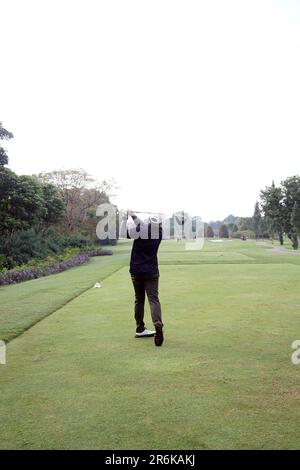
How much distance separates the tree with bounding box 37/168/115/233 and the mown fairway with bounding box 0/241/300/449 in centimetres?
4941

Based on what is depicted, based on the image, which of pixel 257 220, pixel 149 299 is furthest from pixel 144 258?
pixel 257 220

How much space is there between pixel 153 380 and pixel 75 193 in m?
55.4

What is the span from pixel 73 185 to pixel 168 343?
5417cm

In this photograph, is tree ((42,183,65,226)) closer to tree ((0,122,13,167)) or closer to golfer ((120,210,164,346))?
tree ((0,122,13,167))

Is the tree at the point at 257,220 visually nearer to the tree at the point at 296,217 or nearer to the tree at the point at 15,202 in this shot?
the tree at the point at 296,217

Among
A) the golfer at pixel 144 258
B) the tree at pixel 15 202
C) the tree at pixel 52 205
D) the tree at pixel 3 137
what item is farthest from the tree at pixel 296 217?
the golfer at pixel 144 258

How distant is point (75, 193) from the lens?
59219 millimetres

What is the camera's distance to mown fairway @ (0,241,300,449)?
12.4 ft

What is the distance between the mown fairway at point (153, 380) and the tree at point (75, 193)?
49.4 metres

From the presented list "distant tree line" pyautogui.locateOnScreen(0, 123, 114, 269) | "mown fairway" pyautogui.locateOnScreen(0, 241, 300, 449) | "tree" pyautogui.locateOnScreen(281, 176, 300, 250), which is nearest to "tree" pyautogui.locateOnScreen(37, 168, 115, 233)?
"distant tree line" pyautogui.locateOnScreen(0, 123, 114, 269)

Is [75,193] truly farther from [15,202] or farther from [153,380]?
[153,380]

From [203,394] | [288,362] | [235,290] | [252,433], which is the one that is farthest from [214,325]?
[235,290]

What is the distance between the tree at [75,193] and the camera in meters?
58.9
